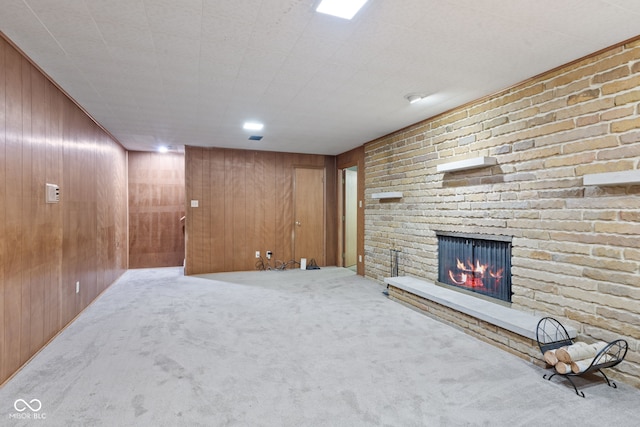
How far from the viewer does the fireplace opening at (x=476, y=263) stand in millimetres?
3280

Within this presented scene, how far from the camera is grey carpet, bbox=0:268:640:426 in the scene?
193 centimetres

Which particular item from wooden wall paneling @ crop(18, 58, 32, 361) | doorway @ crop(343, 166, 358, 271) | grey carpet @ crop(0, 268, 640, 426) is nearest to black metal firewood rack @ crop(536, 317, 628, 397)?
grey carpet @ crop(0, 268, 640, 426)

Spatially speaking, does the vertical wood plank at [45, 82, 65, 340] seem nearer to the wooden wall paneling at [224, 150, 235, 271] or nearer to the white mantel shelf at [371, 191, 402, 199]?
the wooden wall paneling at [224, 150, 235, 271]

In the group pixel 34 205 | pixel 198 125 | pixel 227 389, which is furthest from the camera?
pixel 198 125

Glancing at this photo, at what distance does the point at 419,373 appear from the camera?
2434 mm

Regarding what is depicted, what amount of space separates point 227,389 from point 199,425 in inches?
15.2

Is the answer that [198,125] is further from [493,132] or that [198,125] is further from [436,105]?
[493,132]

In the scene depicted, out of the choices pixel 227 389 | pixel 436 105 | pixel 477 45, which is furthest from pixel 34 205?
pixel 436 105

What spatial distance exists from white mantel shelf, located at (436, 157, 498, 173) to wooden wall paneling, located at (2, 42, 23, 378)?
12.9 ft

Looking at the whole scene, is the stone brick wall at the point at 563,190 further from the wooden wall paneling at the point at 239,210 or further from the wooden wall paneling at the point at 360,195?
the wooden wall paneling at the point at 239,210

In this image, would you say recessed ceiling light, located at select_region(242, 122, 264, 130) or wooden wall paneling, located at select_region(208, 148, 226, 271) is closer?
recessed ceiling light, located at select_region(242, 122, 264, 130)

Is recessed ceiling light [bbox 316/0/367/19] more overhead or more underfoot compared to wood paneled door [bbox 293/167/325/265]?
more overhead

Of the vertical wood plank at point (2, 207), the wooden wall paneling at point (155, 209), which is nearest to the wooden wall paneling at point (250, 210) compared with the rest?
the wooden wall paneling at point (155, 209)

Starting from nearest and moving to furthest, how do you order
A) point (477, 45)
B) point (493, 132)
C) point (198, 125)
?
point (477, 45) → point (493, 132) → point (198, 125)
